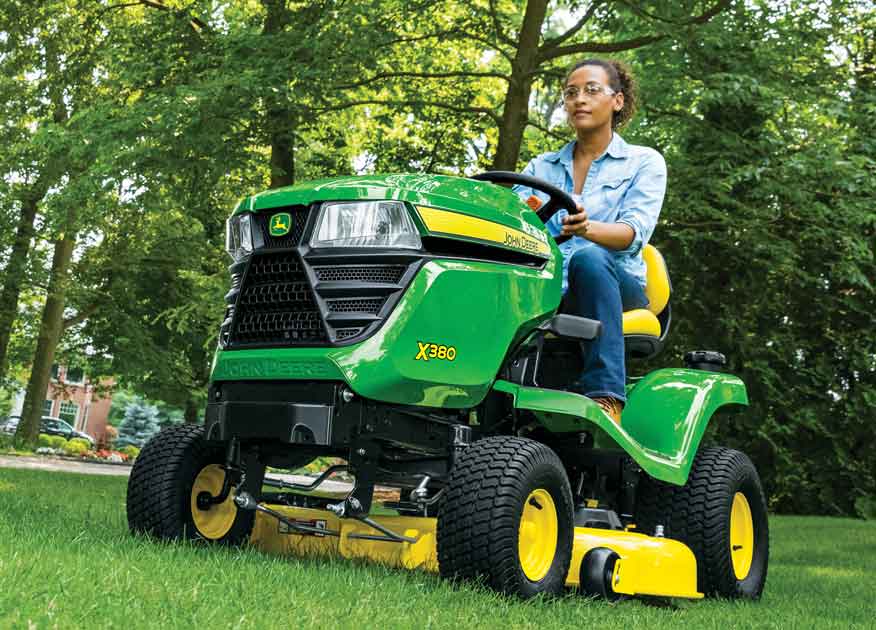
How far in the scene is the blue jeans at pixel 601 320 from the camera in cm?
433

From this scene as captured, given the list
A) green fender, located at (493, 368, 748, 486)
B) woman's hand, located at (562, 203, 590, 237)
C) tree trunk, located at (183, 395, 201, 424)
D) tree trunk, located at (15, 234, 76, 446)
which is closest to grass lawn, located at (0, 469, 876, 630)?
green fender, located at (493, 368, 748, 486)

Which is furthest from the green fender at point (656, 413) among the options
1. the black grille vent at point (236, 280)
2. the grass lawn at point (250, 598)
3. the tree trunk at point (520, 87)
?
the tree trunk at point (520, 87)

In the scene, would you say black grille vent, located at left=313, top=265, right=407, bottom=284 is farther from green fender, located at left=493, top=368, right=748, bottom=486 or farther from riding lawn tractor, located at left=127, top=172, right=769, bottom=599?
green fender, located at left=493, top=368, right=748, bottom=486

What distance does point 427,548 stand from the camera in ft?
13.1

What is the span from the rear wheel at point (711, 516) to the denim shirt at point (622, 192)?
871 mm

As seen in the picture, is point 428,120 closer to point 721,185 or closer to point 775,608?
point 721,185

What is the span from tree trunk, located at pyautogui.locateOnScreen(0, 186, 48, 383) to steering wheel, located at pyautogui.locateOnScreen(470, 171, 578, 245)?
17.5m

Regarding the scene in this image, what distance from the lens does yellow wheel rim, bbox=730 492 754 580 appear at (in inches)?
200

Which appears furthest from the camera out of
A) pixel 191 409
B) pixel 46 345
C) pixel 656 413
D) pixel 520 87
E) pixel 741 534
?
pixel 191 409

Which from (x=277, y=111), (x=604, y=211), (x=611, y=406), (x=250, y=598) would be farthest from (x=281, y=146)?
(x=250, y=598)

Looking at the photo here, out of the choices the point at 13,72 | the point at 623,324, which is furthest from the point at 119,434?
the point at 623,324

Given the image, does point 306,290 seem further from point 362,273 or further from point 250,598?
point 250,598

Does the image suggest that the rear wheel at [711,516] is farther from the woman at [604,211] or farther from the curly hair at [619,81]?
the curly hair at [619,81]

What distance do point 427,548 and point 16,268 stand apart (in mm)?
18153
